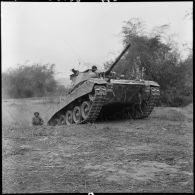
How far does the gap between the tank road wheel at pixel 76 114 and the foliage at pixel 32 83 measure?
503 cm

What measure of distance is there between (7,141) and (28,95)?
14.5 m

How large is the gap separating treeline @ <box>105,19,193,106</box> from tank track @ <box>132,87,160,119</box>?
618 cm

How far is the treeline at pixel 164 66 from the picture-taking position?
20.8 m

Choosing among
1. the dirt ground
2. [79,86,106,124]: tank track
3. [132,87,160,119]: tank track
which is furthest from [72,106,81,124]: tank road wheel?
[132,87,160,119]: tank track

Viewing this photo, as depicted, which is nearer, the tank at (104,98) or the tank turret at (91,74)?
the tank at (104,98)

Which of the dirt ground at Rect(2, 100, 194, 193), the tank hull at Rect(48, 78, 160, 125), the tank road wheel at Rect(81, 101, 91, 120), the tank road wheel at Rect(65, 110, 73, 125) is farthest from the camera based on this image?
the tank road wheel at Rect(65, 110, 73, 125)

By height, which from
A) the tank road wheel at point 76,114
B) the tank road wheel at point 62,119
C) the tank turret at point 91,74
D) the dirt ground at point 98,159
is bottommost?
the dirt ground at point 98,159

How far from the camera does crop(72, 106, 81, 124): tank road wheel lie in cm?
1341

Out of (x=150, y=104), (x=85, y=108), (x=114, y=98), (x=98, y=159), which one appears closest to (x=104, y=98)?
(x=114, y=98)

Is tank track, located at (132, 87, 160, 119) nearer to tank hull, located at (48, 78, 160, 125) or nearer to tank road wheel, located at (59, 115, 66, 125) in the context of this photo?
tank hull, located at (48, 78, 160, 125)

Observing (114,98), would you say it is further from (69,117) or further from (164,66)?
(164,66)

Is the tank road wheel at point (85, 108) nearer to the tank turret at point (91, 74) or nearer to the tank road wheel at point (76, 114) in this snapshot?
the tank road wheel at point (76, 114)

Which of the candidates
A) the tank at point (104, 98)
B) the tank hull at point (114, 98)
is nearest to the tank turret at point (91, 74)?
the tank at point (104, 98)

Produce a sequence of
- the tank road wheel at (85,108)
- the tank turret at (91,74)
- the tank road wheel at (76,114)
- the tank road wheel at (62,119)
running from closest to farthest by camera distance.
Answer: the tank road wheel at (85,108)
the tank road wheel at (76,114)
the tank turret at (91,74)
the tank road wheel at (62,119)
